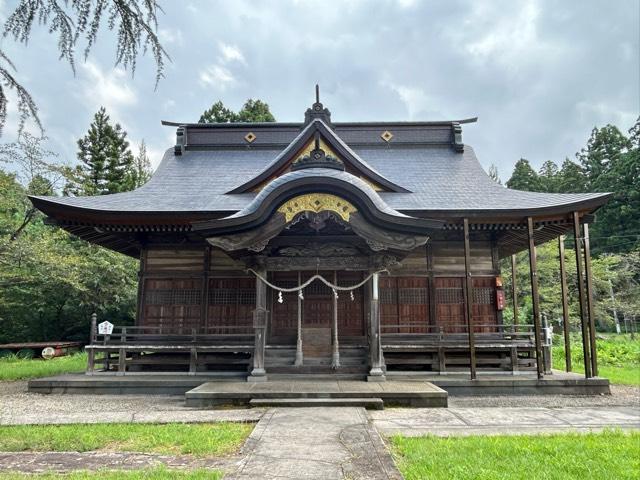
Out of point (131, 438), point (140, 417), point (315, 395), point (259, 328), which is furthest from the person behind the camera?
point (259, 328)

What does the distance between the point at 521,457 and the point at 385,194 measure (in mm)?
8888

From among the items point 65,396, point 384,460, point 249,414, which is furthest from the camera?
point 65,396

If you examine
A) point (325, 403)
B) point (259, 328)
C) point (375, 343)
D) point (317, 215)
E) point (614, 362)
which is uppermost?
point (317, 215)

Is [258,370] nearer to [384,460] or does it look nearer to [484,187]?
[384,460]

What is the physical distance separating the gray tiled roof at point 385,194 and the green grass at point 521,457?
19.9 ft

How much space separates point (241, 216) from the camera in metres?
8.88

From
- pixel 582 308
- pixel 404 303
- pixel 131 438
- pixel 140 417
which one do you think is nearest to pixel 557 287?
pixel 582 308

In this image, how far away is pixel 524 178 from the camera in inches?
1708

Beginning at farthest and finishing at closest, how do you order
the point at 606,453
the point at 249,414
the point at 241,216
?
the point at 241,216, the point at 249,414, the point at 606,453

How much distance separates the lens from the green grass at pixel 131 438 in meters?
5.26

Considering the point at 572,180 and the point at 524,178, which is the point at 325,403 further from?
the point at 572,180

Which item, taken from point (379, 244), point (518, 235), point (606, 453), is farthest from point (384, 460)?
point (518, 235)

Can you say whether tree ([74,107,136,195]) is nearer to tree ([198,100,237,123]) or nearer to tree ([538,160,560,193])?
tree ([198,100,237,123])

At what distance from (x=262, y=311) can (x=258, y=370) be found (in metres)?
1.35
